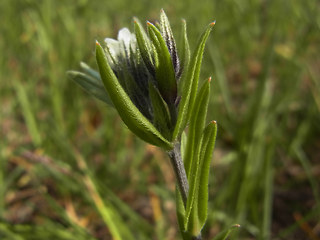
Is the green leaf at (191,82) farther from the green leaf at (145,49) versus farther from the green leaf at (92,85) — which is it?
the green leaf at (92,85)

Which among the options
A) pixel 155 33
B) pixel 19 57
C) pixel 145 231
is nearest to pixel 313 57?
pixel 145 231

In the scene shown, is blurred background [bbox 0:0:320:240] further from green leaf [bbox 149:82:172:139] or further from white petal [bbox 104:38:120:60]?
green leaf [bbox 149:82:172:139]

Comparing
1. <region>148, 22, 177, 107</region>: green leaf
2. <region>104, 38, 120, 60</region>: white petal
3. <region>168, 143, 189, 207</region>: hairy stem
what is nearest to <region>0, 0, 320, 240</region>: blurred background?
<region>104, 38, 120, 60</region>: white petal

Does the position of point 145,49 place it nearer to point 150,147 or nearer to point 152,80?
point 152,80

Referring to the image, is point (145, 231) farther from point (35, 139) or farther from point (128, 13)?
point (128, 13)

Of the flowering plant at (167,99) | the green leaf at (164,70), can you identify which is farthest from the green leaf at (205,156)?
the green leaf at (164,70)

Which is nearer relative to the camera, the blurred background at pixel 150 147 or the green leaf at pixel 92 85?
the green leaf at pixel 92 85
